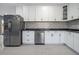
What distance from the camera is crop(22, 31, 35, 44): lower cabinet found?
4.65m

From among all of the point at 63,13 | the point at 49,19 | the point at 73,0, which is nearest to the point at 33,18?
the point at 49,19

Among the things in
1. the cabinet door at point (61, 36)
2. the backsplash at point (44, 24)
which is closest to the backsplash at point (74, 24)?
the backsplash at point (44, 24)

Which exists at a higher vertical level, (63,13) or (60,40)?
(63,13)

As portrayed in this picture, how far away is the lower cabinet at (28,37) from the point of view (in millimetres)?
4648

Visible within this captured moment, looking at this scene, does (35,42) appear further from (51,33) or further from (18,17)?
(18,17)

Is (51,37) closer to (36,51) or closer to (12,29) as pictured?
(12,29)

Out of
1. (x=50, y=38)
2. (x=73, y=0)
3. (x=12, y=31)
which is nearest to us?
(x=73, y=0)

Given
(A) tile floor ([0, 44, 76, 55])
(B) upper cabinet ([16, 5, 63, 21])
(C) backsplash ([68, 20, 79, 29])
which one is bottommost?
(A) tile floor ([0, 44, 76, 55])

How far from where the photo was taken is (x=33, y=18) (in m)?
4.98

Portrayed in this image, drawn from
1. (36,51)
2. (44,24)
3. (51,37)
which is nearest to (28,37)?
(51,37)

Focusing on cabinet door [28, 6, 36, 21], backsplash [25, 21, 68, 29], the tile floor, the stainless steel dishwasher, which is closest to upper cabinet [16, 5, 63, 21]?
cabinet door [28, 6, 36, 21]

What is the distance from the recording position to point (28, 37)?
15.5 ft

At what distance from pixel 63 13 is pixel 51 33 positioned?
3.56 ft

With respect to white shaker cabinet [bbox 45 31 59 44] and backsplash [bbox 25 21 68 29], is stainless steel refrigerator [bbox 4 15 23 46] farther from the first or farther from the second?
white shaker cabinet [bbox 45 31 59 44]
